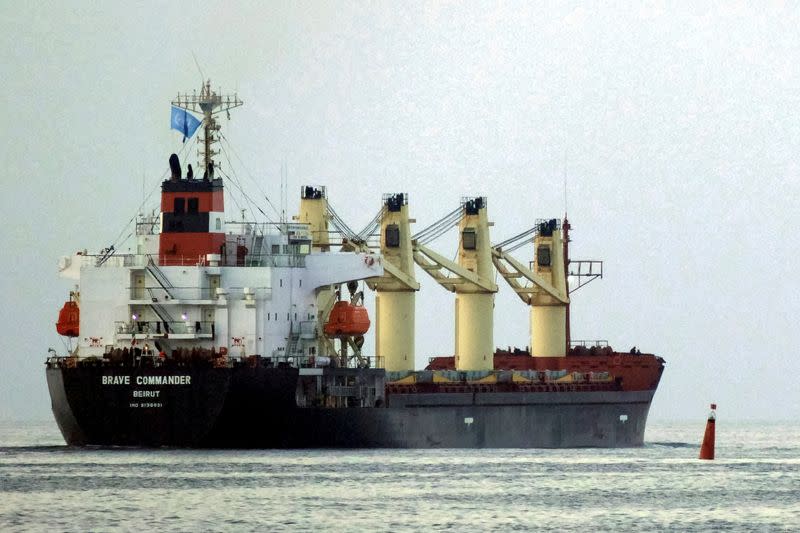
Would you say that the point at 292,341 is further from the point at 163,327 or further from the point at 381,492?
the point at 381,492

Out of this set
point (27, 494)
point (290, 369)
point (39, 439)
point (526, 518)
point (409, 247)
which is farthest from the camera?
point (39, 439)

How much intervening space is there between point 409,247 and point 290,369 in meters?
13.8

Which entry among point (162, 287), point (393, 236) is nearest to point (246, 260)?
point (162, 287)

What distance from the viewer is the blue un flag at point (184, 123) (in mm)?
72750

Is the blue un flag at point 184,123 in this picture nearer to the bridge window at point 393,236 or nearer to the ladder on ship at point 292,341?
the ladder on ship at point 292,341

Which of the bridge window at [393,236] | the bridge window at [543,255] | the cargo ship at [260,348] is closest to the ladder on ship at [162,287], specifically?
the cargo ship at [260,348]

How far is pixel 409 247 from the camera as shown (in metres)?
82.0

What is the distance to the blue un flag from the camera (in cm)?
7275

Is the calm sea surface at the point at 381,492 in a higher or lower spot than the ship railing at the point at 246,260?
lower

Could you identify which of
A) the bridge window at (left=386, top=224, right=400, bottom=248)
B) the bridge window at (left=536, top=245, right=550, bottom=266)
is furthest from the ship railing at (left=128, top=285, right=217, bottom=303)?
the bridge window at (left=536, top=245, right=550, bottom=266)

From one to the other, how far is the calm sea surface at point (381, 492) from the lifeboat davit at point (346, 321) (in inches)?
159

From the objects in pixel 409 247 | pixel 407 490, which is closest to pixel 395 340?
pixel 409 247

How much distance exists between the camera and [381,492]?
5831 cm

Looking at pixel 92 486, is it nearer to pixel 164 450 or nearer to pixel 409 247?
pixel 164 450
